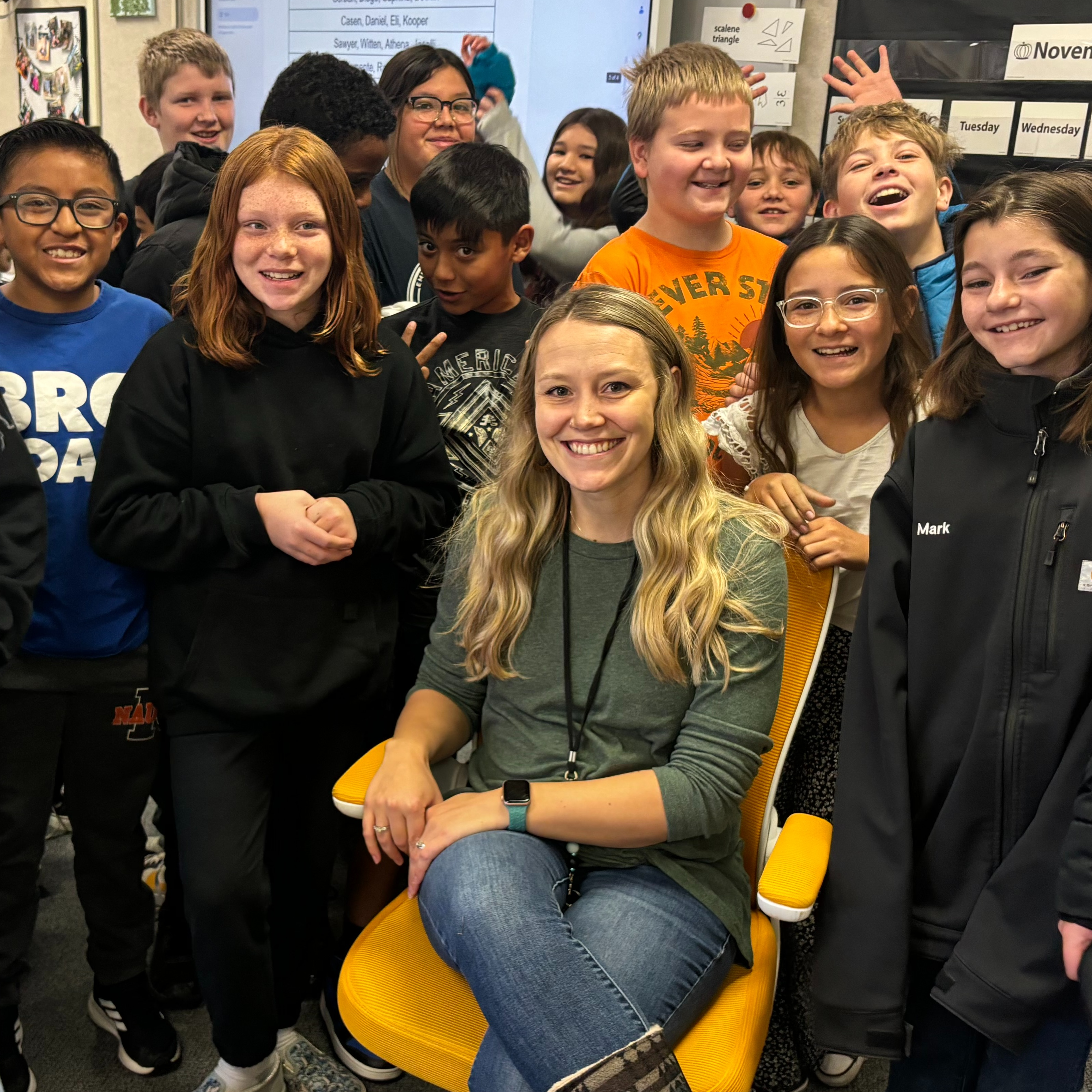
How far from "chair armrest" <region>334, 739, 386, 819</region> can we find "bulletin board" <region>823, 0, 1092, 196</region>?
8.77ft

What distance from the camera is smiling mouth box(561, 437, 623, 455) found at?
1550mm

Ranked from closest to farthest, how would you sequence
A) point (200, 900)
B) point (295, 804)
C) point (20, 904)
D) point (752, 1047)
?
1. point (752, 1047)
2. point (200, 900)
3. point (20, 904)
4. point (295, 804)

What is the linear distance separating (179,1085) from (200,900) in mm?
519

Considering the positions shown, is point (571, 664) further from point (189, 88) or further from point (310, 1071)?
point (189, 88)

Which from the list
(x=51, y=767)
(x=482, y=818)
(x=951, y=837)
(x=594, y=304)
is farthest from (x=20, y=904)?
(x=951, y=837)

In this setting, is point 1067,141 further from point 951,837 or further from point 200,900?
point 200,900

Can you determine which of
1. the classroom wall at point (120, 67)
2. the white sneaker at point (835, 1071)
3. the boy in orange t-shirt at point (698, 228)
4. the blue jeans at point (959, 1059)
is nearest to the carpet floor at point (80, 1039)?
the white sneaker at point (835, 1071)

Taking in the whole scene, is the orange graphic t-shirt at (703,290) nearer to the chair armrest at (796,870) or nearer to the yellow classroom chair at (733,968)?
the yellow classroom chair at (733,968)

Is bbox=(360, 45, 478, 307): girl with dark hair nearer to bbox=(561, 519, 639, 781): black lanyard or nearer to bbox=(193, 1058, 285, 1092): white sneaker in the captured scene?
bbox=(561, 519, 639, 781): black lanyard

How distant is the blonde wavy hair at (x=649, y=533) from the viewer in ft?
4.98

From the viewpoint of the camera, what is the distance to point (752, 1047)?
138 centimetres

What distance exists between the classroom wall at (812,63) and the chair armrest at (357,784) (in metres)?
2.67

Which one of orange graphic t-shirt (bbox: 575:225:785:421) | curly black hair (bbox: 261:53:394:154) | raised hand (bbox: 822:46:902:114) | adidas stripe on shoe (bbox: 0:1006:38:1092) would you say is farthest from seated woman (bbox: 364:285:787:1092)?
raised hand (bbox: 822:46:902:114)

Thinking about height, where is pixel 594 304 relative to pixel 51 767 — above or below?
above
